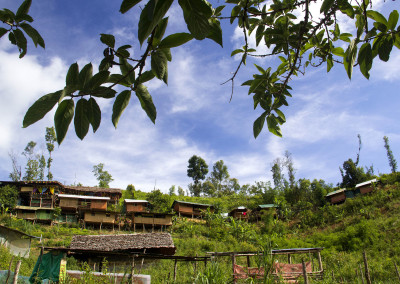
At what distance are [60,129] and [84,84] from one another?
12cm

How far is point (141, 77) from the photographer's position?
793mm

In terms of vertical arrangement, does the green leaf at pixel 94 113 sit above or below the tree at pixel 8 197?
below

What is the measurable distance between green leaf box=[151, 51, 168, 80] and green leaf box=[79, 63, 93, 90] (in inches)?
5.7

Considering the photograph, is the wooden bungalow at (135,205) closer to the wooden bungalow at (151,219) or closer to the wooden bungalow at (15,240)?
the wooden bungalow at (151,219)

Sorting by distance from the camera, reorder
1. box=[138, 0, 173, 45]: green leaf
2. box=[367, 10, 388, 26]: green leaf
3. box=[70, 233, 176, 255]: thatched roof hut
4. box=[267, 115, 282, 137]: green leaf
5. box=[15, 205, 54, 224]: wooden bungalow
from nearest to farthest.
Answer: box=[138, 0, 173, 45]: green leaf
box=[367, 10, 388, 26]: green leaf
box=[267, 115, 282, 137]: green leaf
box=[70, 233, 176, 255]: thatched roof hut
box=[15, 205, 54, 224]: wooden bungalow

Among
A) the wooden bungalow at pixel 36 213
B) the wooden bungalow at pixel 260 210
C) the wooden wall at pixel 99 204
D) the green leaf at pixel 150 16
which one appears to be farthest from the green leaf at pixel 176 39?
the wooden bungalow at pixel 260 210

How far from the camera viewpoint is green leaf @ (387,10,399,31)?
836mm

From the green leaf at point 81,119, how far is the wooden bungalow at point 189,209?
29.8m

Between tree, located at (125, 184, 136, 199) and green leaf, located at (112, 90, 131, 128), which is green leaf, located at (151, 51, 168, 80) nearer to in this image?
green leaf, located at (112, 90, 131, 128)

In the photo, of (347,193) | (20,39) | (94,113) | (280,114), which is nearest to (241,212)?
(347,193)

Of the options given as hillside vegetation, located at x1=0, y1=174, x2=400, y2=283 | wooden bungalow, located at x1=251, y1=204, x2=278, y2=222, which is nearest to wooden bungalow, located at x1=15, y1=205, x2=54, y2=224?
hillside vegetation, located at x1=0, y1=174, x2=400, y2=283

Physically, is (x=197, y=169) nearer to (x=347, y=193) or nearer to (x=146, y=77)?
(x=347, y=193)

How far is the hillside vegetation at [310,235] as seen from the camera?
13.7 m

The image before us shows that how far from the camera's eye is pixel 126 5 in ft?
1.89
